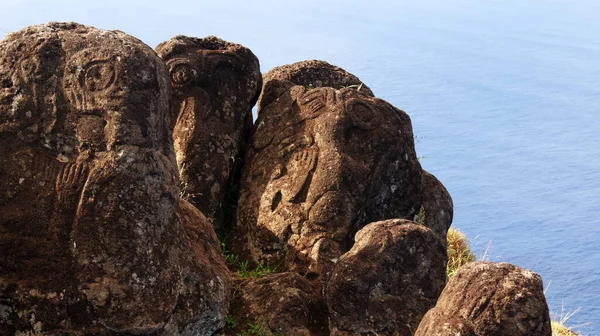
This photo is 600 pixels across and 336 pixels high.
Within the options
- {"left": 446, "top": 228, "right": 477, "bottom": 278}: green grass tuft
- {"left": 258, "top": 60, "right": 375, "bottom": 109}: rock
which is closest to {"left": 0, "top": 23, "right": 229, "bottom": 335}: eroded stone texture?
{"left": 258, "top": 60, "right": 375, "bottom": 109}: rock

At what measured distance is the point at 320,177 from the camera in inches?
426

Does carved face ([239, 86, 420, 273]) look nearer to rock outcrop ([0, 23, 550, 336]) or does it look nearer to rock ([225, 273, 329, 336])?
rock outcrop ([0, 23, 550, 336])

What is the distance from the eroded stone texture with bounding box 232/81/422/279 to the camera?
1065cm

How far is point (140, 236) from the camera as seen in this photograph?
25.2 ft

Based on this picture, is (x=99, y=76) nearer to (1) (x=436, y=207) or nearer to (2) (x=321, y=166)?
(2) (x=321, y=166)

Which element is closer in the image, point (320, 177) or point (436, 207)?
point (320, 177)

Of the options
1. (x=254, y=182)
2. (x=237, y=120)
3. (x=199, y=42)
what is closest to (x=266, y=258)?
(x=254, y=182)

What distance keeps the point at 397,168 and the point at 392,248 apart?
2577 millimetres

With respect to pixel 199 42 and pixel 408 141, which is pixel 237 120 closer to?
pixel 199 42

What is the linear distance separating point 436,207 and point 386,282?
4.31 meters

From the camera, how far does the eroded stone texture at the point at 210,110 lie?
11.5 meters

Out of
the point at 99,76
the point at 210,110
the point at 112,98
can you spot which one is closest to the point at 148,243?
the point at 112,98

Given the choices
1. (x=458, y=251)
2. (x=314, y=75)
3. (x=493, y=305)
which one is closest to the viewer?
(x=493, y=305)

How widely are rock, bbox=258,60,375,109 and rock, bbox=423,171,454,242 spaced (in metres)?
1.65
